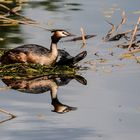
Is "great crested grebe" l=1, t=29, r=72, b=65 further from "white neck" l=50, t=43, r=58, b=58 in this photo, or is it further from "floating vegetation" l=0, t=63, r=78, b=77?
"floating vegetation" l=0, t=63, r=78, b=77

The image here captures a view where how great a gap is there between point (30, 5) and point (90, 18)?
258 cm

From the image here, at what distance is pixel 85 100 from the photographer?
12.6 metres

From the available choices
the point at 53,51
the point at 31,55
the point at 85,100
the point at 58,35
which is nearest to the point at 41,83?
the point at 31,55

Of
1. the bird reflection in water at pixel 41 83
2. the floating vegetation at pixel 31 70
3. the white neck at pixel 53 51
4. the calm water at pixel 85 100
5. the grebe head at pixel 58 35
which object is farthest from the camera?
the grebe head at pixel 58 35

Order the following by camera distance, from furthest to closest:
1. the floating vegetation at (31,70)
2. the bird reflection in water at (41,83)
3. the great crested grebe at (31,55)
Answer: the great crested grebe at (31,55), the floating vegetation at (31,70), the bird reflection in water at (41,83)

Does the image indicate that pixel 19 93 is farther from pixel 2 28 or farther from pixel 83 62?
pixel 2 28

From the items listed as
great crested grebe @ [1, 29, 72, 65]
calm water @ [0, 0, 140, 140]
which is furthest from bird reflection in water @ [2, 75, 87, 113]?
great crested grebe @ [1, 29, 72, 65]

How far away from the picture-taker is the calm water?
10.9 m

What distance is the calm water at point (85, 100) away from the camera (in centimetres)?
1093

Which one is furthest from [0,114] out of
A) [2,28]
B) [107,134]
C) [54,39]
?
[2,28]

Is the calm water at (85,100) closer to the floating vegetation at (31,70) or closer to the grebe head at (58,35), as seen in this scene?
the floating vegetation at (31,70)

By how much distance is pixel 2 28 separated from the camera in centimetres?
1809

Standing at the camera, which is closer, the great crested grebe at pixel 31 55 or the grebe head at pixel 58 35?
the great crested grebe at pixel 31 55

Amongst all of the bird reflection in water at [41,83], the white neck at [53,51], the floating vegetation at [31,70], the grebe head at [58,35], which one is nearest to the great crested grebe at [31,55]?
the white neck at [53,51]
